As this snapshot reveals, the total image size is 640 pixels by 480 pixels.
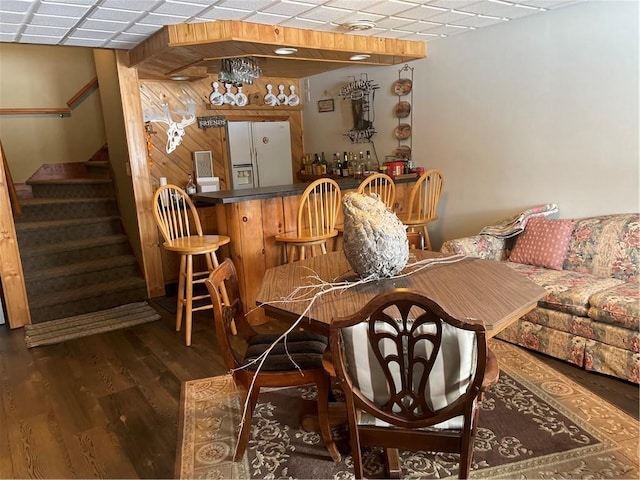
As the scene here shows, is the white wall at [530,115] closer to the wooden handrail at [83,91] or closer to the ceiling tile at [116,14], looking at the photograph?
the ceiling tile at [116,14]

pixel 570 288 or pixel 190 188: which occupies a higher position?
pixel 190 188

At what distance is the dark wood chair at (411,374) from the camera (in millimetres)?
1293

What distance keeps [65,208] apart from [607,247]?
16.0ft

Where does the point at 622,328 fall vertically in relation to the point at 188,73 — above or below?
below

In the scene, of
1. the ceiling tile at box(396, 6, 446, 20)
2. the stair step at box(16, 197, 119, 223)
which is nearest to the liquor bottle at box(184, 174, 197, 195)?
the stair step at box(16, 197, 119, 223)

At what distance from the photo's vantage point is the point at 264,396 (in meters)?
2.51

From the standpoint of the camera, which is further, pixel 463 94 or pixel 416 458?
pixel 463 94

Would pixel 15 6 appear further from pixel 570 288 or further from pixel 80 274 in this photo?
pixel 570 288

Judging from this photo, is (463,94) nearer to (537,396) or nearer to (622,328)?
(622,328)

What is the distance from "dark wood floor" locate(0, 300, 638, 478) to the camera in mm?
2053

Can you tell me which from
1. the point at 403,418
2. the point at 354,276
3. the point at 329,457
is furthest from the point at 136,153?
the point at 403,418

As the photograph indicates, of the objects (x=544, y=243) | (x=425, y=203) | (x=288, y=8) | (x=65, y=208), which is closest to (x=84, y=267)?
(x=65, y=208)

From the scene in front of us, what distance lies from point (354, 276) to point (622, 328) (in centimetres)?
155

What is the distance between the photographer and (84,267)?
4.28m
